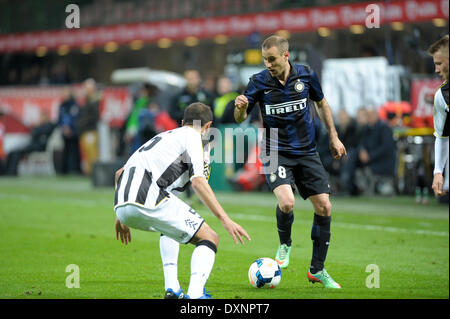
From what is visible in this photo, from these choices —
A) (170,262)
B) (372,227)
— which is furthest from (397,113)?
(170,262)

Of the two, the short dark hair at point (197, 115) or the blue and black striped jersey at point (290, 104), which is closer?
the short dark hair at point (197, 115)

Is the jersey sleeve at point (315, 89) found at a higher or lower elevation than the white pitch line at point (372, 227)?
higher

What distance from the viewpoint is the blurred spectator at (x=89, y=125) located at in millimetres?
21656

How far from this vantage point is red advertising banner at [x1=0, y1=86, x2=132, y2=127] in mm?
24078

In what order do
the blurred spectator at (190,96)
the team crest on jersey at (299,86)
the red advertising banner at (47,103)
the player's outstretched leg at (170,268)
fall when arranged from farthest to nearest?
the red advertising banner at (47,103) → the blurred spectator at (190,96) → the team crest on jersey at (299,86) → the player's outstretched leg at (170,268)

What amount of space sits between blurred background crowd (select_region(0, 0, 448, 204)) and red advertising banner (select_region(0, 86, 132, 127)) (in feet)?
0.13

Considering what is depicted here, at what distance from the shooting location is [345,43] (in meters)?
26.7

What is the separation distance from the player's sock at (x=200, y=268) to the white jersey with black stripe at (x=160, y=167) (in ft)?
1.56

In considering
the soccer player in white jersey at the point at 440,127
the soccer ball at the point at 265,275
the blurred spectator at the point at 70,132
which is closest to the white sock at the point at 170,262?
the soccer ball at the point at 265,275

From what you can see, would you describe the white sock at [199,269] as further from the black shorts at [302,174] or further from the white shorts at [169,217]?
the black shorts at [302,174]

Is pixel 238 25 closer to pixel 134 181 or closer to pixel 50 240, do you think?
pixel 50 240

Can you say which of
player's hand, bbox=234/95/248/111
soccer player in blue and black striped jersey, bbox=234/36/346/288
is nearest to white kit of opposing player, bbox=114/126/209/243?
player's hand, bbox=234/95/248/111

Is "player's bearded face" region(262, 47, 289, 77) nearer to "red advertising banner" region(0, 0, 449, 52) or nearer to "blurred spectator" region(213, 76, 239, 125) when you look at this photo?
"blurred spectator" region(213, 76, 239, 125)
